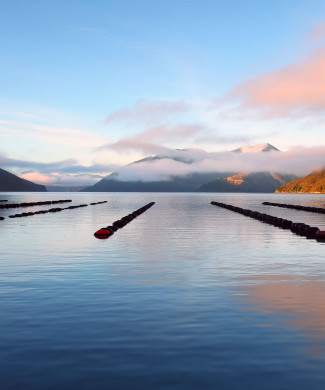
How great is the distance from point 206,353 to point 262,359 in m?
1.24

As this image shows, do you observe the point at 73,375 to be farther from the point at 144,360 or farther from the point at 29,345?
the point at 29,345

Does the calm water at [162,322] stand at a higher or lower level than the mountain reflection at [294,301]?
higher

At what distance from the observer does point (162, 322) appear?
48.8 ft

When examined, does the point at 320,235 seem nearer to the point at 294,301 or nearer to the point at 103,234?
the point at 103,234

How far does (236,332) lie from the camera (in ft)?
45.3

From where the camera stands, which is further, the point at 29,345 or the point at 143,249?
the point at 143,249

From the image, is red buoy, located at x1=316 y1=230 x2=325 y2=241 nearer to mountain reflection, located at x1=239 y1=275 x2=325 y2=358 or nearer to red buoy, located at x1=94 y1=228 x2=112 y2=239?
red buoy, located at x1=94 y1=228 x2=112 y2=239

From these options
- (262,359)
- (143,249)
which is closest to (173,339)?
(262,359)

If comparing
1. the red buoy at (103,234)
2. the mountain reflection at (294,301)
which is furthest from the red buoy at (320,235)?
the mountain reflection at (294,301)

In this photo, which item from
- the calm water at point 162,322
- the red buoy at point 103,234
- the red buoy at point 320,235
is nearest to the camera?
the calm water at point 162,322

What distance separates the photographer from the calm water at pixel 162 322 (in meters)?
10.5

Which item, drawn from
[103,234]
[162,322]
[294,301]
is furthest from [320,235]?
[162,322]

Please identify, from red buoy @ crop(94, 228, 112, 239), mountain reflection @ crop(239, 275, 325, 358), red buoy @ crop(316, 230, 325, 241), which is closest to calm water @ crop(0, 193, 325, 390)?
mountain reflection @ crop(239, 275, 325, 358)

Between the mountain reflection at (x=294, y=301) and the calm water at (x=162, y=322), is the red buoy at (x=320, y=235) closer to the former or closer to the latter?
the calm water at (x=162, y=322)
